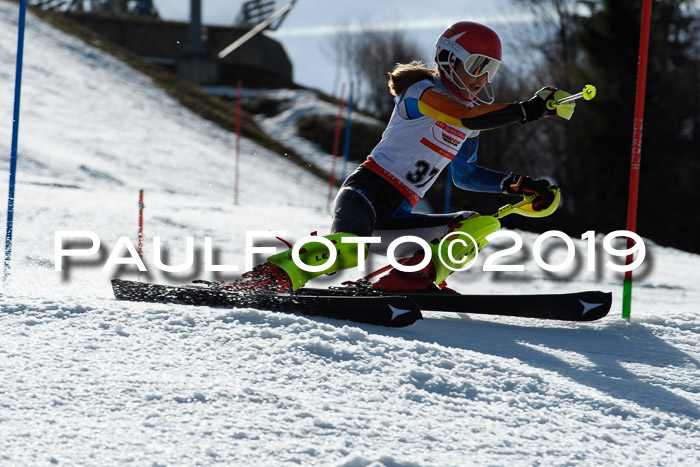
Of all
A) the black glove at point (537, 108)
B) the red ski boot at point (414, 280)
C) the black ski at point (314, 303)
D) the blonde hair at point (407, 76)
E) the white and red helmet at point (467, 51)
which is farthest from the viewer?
the red ski boot at point (414, 280)

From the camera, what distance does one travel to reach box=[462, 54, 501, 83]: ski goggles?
316cm

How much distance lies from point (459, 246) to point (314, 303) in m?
0.85

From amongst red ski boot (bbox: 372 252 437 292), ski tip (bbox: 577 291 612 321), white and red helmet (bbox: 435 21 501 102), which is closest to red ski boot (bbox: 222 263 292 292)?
red ski boot (bbox: 372 252 437 292)

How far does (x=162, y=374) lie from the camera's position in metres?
2.11

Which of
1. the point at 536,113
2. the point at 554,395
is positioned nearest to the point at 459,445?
the point at 554,395

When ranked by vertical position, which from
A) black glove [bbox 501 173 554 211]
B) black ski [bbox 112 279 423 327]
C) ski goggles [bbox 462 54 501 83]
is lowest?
black ski [bbox 112 279 423 327]

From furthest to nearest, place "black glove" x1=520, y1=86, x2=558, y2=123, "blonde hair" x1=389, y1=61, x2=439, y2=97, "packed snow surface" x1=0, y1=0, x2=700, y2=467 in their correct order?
"blonde hair" x1=389, y1=61, x2=439, y2=97, "black glove" x1=520, y1=86, x2=558, y2=123, "packed snow surface" x1=0, y1=0, x2=700, y2=467

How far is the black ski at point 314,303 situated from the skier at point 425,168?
6.2 inches

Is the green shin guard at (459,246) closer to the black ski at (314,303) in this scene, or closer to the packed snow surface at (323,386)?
the packed snow surface at (323,386)

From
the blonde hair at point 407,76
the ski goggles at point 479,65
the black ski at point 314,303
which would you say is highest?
the ski goggles at point 479,65

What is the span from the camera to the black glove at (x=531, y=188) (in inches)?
132

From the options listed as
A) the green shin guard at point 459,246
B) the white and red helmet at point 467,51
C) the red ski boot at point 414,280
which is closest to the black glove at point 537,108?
the white and red helmet at point 467,51

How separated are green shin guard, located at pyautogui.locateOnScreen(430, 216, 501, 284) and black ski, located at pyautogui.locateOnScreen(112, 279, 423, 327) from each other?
550 mm

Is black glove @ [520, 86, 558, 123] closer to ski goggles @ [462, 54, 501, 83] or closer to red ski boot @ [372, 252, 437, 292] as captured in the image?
ski goggles @ [462, 54, 501, 83]
